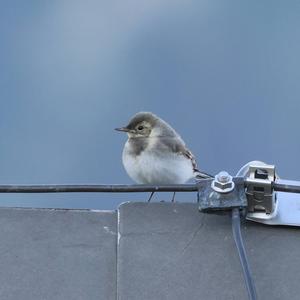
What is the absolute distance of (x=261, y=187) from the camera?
9.64 ft

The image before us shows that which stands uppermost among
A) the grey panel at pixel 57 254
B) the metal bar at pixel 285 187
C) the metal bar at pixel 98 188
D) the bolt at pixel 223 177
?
the bolt at pixel 223 177

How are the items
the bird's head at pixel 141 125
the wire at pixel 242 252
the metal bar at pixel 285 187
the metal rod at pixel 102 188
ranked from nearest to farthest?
1. the wire at pixel 242 252
2. the metal bar at pixel 285 187
3. the metal rod at pixel 102 188
4. the bird's head at pixel 141 125

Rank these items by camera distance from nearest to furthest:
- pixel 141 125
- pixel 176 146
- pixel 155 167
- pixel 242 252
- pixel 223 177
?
pixel 242 252 → pixel 223 177 → pixel 155 167 → pixel 176 146 → pixel 141 125

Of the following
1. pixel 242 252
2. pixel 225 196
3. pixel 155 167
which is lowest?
pixel 155 167

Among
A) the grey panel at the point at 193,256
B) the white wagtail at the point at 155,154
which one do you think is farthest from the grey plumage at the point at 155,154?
the grey panel at the point at 193,256

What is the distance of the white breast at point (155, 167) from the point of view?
5039 mm

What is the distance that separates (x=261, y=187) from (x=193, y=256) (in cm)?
33

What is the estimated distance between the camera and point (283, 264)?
2785mm

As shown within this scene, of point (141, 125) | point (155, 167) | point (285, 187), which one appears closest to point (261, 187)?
point (285, 187)

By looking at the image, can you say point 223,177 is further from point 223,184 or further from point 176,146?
point 176,146

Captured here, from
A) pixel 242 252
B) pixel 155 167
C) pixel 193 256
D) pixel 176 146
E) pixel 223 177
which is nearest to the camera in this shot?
pixel 242 252

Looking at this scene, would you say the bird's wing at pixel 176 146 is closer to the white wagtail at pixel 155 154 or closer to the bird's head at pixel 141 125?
the white wagtail at pixel 155 154

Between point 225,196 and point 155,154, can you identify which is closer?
point 225,196

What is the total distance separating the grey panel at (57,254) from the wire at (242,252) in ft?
1.29
